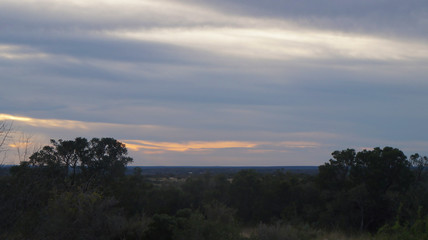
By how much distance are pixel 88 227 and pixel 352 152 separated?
19.3 m

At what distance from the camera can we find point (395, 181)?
2634cm

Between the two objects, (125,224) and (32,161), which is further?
(125,224)

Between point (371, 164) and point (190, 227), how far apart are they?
16706mm

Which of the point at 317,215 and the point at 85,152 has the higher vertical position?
the point at 85,152

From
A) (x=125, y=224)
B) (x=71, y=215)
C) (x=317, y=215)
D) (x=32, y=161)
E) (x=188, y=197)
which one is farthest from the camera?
(x=188, y=197)

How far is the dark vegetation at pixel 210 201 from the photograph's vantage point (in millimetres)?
11242

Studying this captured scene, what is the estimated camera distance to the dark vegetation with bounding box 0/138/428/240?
11242 mm

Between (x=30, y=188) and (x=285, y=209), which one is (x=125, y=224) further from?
(x=285, y=209)

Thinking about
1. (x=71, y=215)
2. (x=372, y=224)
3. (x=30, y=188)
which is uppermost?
(x=30, y=188)

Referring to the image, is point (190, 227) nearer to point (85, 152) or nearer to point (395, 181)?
point (85, 152)

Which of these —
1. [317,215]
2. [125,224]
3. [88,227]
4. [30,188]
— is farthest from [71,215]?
[317,215]

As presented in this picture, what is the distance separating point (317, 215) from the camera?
27297mm

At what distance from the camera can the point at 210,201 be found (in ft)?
95.2

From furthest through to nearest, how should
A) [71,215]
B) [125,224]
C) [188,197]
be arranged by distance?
[188,197], [125,224], [71,215]
